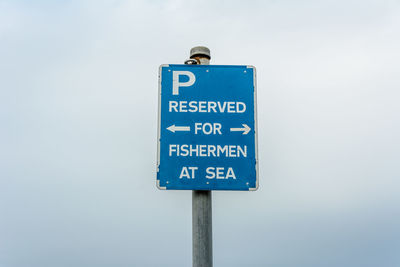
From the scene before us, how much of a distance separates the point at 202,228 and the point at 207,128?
76 cm

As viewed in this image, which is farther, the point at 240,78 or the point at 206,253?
the point at 240,78

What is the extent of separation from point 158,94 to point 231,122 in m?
0.63

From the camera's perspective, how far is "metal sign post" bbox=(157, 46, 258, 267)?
2775 millimetres

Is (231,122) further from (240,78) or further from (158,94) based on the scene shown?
(158,94)

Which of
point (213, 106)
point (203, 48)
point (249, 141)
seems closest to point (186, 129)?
point (213, 106)

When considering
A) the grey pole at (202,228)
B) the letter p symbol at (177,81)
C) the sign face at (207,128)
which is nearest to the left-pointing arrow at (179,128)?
the sign face at (207,128)

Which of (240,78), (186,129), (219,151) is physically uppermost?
(240,78)

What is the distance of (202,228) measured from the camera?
8.84ft

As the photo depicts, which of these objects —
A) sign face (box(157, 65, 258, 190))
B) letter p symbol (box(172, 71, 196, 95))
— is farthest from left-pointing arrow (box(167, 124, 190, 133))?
letter p symbol (box(172, 71, 196, 95))

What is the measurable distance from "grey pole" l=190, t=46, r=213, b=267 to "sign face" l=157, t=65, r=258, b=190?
9 centimetres
